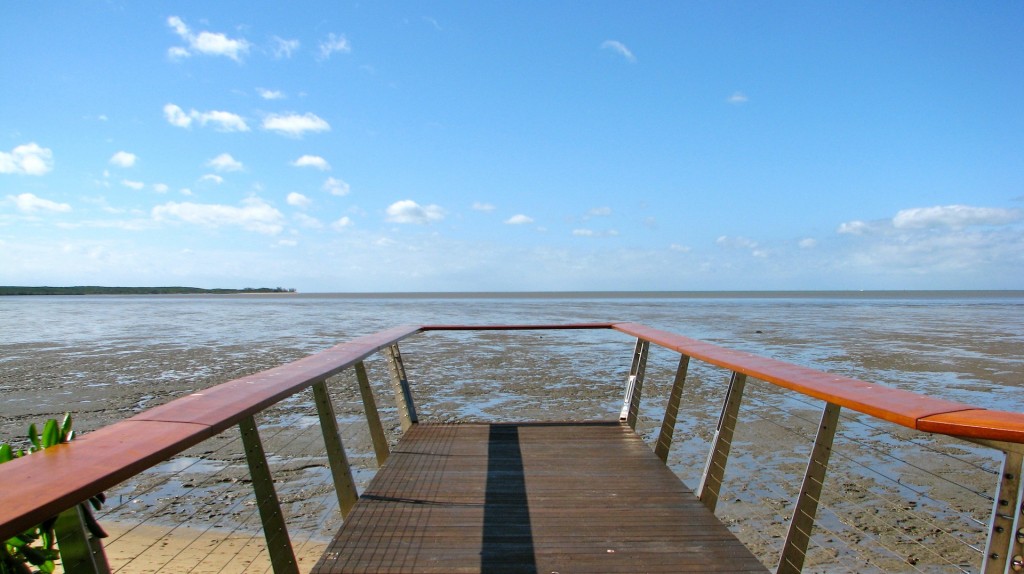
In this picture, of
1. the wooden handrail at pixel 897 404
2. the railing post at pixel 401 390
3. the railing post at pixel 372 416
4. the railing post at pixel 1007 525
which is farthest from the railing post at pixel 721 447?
the railing post at pixel 401 390

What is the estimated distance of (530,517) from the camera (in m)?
2.98

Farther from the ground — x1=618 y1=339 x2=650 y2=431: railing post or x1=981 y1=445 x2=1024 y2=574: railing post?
x1=981 y1=445 x2=1024 y2=574: railing post

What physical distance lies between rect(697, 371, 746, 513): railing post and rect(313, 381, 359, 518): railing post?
5.64ft

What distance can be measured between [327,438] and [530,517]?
1002mm

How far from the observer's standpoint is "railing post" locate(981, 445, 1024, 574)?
1.38 m

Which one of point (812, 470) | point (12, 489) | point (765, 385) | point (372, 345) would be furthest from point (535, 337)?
point (12, 489)

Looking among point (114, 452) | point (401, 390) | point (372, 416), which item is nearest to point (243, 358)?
point (401, 390)

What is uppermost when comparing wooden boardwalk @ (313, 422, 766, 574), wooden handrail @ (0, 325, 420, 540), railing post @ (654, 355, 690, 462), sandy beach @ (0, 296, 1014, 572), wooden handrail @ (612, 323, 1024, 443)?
wooden handrail @ (612, 323, 1024, 443)

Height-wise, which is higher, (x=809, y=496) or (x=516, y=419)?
(x=809, y=496)

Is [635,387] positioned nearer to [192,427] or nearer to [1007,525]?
[1007,525]

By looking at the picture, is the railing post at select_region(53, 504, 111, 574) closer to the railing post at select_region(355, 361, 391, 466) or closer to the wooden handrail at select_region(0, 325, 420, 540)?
the wooden handrail at select_region(0, 325, 420, 540)

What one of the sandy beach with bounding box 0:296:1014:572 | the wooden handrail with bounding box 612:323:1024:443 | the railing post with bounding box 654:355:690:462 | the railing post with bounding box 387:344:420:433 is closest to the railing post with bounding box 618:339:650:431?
the sandy beach with bounding box 0:296:1014:572

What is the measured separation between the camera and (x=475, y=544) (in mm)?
2654

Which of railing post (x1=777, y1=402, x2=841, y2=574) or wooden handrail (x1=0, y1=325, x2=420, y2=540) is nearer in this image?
wooden handrail (x1=0, y1=325, x2=420, y2=540)
